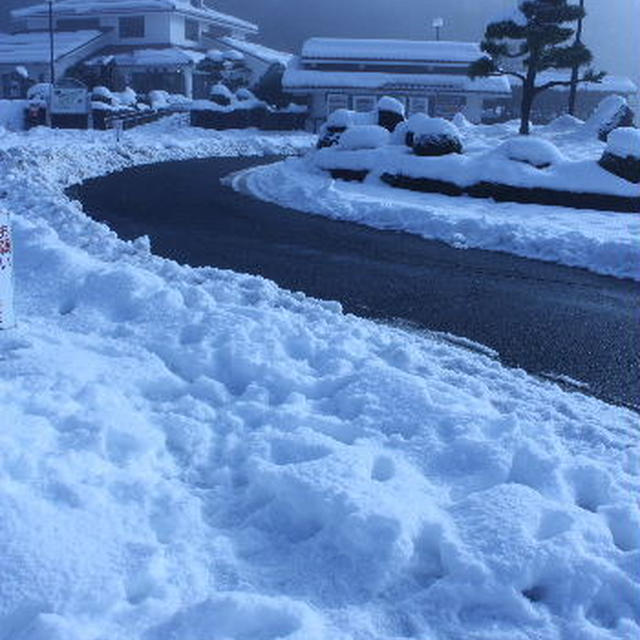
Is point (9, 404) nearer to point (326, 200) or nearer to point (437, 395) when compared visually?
point (437, 395)

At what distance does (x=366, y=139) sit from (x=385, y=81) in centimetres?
2509

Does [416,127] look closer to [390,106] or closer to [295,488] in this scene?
[390,106]

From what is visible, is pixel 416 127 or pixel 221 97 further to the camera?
pixel 221 97

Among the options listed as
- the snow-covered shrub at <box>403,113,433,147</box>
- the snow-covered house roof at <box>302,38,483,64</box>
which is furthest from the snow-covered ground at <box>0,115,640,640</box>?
the snow-covered house roof at <box>302,38,483,64</box>

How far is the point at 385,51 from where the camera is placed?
46344mm

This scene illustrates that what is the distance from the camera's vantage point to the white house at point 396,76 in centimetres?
4369

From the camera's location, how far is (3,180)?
1418 centimetres

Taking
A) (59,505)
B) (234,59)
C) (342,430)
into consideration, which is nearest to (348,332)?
(342,430)

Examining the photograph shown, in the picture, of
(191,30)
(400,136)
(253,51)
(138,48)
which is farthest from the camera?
(191,30)

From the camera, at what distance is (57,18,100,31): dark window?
5638 cm

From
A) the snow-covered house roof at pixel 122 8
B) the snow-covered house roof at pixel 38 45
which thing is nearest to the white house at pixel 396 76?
the snow-covered house roof at pixel 122 8

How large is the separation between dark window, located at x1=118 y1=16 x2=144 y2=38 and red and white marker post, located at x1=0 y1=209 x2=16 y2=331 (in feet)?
175

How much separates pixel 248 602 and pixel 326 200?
12922 mm

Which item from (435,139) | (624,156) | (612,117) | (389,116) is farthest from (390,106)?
(624,156)
